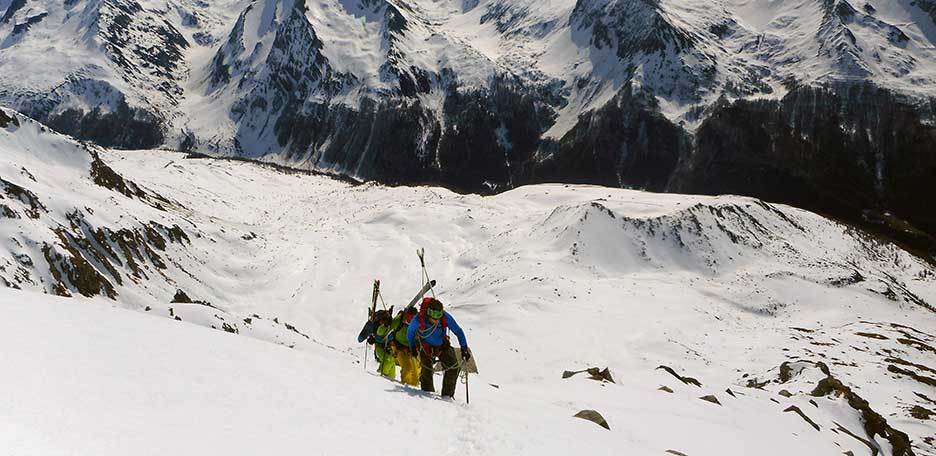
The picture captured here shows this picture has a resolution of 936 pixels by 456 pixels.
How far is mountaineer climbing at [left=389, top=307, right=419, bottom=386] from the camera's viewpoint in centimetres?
1444

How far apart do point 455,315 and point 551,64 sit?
490 feet

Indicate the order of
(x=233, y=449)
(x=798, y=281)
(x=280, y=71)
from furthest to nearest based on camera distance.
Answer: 1. (x=280, y=71)
2. (x=798, y=281)
3. (x=233, y=449)

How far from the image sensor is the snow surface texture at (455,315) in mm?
8766

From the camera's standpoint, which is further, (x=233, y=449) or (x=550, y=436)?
(x=550, y=436)

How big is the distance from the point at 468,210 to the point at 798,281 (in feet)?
107

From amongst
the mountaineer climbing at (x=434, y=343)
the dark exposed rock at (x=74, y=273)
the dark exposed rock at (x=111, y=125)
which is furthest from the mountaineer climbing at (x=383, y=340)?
the dark exposed rock at (x=111, y=125)

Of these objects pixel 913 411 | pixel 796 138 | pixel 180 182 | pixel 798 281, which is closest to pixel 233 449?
pixel 913 411

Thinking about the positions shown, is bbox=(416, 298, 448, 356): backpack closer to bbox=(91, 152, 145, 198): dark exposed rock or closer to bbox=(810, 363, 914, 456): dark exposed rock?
bbox=(810, 363, 914, 456): dark exposed rock

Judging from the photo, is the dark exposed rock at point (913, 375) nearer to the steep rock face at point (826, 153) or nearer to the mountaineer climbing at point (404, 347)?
the mountaineer climbing at point (404, 347)

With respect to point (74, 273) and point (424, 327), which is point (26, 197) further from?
point (424, 327)

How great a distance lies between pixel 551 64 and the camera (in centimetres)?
17825

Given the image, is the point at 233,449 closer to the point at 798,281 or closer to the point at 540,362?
the point at 540,362

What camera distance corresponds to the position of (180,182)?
83812mm

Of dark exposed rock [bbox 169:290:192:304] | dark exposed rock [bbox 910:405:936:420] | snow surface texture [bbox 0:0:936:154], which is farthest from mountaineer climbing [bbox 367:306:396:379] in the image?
snow surface texture [bbox 0:0:936:154]
